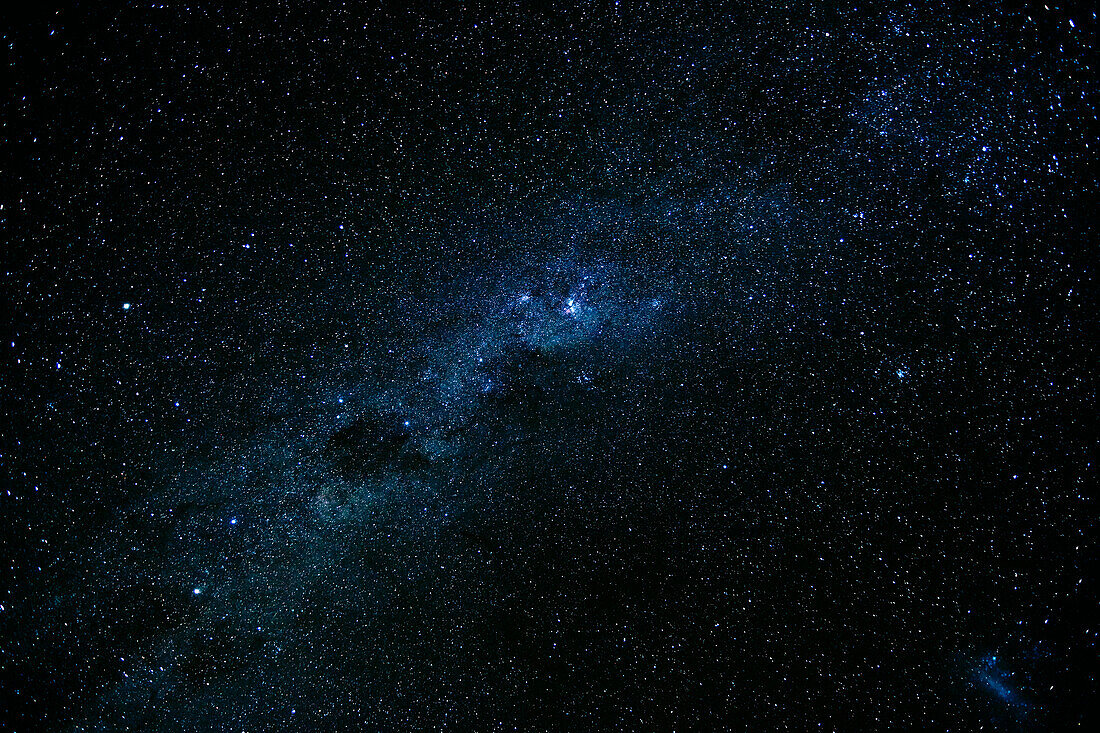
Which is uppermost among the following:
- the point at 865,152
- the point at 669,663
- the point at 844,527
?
the point at 865,152

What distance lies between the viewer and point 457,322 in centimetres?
105

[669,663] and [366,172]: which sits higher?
[366,172]

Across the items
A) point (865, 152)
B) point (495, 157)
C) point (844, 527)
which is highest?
point (495, 157)

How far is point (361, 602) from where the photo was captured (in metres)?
1.04

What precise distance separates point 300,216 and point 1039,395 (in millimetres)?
1836

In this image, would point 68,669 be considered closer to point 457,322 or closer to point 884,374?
point 457,322

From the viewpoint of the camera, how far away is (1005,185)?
941 millimetres

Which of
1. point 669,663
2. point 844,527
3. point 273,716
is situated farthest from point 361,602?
point 844,527

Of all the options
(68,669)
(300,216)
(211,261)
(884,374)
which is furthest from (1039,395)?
(68,669)

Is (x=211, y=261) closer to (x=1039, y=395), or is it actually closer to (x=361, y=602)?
(x=361, y=602)

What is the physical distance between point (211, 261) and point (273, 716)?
3.72 ft

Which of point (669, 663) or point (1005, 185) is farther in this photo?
point (669, 663)

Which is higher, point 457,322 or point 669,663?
point 457,322

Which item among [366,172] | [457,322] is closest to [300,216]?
[366,172]
